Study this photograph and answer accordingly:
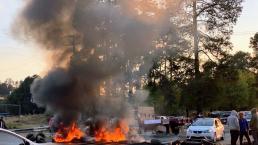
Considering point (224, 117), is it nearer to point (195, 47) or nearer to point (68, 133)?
point (195, 47)

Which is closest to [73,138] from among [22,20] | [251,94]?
[22,20]

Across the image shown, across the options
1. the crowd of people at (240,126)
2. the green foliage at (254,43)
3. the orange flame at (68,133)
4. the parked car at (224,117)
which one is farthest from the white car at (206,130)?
the green foliage at (254,43)

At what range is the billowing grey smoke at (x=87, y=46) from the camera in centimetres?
2081

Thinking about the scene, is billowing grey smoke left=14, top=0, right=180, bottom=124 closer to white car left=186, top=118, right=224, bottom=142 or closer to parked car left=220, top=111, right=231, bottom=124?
white car left=186, top=118, right=224, bottom=142

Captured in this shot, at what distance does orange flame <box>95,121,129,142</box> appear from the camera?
1995 cm

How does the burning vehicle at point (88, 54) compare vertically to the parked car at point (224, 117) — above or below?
above

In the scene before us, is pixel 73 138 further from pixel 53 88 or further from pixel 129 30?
pixel 129 30

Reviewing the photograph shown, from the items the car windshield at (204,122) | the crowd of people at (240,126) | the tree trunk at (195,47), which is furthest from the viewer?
the tree trunk at (195,47)

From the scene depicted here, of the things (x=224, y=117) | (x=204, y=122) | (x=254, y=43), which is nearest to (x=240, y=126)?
(x=204, y=122)

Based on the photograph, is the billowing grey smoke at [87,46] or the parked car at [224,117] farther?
the parked car at [224,117]

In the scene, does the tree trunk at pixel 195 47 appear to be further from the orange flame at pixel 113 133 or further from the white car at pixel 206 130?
the orange flame at pixel 113 133

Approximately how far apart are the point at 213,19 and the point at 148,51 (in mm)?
17150

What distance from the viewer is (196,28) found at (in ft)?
119

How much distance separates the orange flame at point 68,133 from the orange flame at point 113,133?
30.7 inches
